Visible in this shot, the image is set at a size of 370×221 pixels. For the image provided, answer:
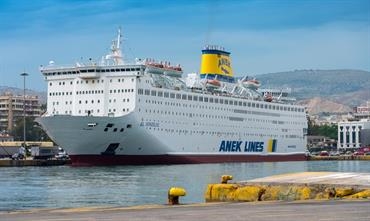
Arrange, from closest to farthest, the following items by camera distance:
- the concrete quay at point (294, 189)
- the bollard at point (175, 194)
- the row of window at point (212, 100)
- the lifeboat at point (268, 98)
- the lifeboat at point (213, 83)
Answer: the bollard at point (175, 194) → the concrete quay at point (294, 189) → the row of window at point (212, 100) → the lifeboat at point (213, 83) → the lifeboat at point (268, 98)

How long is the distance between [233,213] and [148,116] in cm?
4562

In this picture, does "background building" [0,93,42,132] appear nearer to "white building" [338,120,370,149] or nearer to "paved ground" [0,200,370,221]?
"white building" [338,120,370,149]

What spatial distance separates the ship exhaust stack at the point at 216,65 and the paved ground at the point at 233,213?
203 feet

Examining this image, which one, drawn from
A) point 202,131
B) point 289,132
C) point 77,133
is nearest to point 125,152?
point 77,133

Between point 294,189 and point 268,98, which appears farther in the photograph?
point 268,98

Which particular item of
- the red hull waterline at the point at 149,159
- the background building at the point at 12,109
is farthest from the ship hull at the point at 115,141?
the background building at the point at 12,109

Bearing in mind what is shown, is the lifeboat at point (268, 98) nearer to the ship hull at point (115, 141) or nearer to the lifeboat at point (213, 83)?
the lifeboat at point (213, 83)

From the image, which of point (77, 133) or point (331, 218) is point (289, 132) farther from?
point (331, 218)

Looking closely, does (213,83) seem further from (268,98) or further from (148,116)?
(148,116)

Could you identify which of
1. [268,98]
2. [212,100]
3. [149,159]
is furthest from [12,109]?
[149,159]

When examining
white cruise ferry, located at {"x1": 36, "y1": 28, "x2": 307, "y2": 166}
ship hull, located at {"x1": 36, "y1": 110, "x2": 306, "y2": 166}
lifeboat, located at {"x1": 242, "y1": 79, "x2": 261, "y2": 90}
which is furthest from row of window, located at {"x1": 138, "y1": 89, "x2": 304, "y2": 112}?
lifeboat, located at {"x1": 242, "y1": 79, "x2": 261, "y2": 90}

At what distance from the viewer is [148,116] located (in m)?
56.3

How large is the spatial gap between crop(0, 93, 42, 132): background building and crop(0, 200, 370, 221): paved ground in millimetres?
133004

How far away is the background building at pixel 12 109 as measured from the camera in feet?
479
